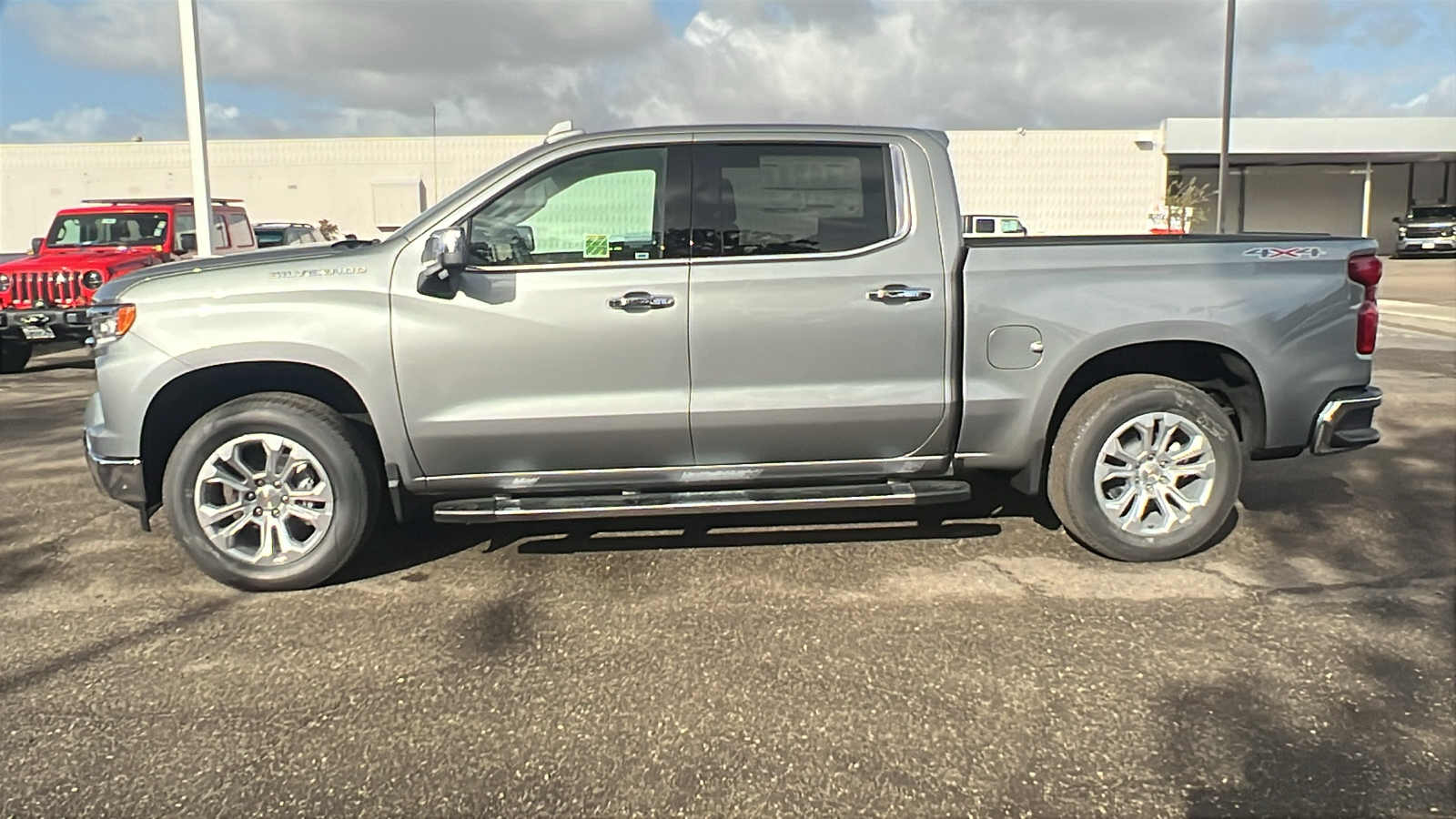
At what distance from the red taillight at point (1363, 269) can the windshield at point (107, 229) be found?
41.0 feet

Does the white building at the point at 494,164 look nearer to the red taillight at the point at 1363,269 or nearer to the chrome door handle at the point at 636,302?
the chrome door handle at the point at 636,302

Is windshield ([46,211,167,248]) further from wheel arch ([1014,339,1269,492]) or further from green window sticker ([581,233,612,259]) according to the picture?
wheel arch ([1014,339,1269,492])

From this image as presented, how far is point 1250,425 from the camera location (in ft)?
15.6

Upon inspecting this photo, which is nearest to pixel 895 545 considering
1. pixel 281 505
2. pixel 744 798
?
pixel 744 798

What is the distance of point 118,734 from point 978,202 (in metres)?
41.6

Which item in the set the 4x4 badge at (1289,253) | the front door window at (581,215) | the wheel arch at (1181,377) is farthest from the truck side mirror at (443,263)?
the 4x4 badge at (1289,253)

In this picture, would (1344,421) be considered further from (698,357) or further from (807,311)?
(698,357)

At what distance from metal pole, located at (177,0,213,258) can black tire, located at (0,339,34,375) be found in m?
2.07

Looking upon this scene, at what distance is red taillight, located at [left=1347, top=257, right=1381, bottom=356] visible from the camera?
14.9 feet

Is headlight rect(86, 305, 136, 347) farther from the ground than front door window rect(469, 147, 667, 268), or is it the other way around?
front door window rect(469, 147, 667, 268)

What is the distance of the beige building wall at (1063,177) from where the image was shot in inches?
1625

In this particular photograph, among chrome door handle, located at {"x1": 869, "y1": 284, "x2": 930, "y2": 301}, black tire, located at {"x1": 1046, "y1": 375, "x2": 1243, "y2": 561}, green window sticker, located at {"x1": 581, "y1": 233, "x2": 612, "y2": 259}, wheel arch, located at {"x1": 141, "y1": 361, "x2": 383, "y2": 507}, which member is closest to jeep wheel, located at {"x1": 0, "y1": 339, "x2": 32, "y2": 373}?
wheel arch, located at {"x1": 141, "y1": 361, "x2": 383, "y2": 507}

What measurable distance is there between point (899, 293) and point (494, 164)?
1532 inches

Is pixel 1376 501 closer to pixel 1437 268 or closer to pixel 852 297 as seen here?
pixel 852 297
